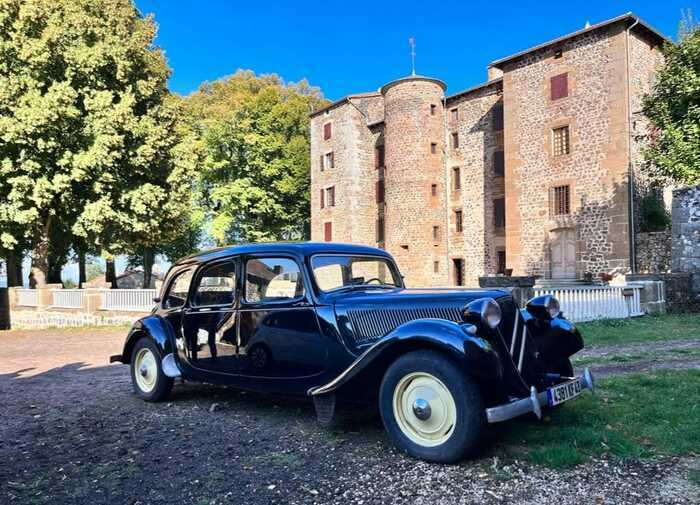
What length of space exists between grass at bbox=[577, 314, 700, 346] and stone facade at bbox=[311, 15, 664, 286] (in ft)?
34.5

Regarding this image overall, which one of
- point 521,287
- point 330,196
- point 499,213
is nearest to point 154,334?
point 521,287

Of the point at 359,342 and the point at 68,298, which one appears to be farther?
the point at 68,298

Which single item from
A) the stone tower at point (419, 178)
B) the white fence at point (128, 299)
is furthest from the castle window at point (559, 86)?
the white fence at point (128, 299)

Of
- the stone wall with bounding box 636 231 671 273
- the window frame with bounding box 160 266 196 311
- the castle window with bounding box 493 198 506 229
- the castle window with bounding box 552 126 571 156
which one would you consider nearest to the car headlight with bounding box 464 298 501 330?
the window frame with bounding box 160 266 196 311

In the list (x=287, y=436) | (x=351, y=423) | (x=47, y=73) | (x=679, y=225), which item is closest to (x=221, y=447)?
(x=287, y=436)

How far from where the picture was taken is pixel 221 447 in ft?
13.3

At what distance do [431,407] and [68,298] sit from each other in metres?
18.4

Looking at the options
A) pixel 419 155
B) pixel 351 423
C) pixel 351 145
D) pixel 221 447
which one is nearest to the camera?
pixel 221 447

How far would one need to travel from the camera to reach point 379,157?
35312 mm

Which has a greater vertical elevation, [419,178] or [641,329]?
[419,178]

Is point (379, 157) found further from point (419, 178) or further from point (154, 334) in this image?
point (154, 334)

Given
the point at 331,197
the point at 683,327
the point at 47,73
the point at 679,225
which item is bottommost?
the point at 683,327

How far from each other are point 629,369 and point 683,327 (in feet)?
19.7

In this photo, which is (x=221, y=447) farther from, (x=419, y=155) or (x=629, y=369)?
(x=419, y=155)
